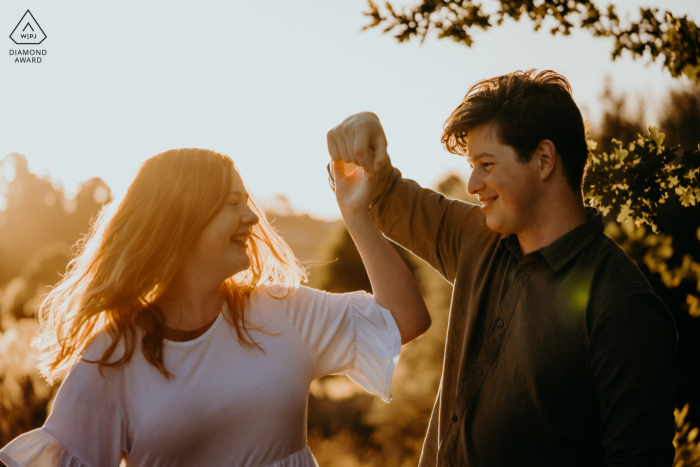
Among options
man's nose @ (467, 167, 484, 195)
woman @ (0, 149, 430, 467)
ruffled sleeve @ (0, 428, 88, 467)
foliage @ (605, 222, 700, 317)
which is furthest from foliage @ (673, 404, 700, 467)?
ruffled sleeve @ (0, 428, 88, 467)

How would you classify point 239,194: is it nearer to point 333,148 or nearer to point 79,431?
point 333,148

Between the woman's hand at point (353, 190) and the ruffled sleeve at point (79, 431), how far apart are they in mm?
914

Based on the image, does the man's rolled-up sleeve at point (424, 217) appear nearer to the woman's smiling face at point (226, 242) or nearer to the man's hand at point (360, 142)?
the man's hand at point (360, 142)

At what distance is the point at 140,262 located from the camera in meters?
1.73

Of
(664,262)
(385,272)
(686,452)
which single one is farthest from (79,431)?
(686,452)

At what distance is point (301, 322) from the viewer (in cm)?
186

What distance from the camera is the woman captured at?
1.57 m

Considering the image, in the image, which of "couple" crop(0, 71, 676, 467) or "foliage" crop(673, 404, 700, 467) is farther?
"foliage" crop(673, 404, 700, 467)

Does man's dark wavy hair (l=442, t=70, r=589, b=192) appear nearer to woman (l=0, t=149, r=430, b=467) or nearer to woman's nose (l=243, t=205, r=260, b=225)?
woman (l=0, t=149, r=430, b=467)

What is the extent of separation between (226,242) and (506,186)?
1.02 meters

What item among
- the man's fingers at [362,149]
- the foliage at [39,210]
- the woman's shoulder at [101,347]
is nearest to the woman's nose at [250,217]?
the man's fingers at [362,149]

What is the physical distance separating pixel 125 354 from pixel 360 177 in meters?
0.97

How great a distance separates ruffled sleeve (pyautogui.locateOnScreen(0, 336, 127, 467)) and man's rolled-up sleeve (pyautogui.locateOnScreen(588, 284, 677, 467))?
1.44m

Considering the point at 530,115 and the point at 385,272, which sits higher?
the point at 530,115
